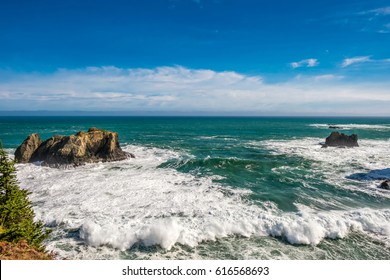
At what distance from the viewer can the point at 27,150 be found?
36719 mm

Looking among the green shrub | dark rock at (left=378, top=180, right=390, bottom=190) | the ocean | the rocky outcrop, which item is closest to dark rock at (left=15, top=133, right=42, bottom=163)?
the ocean

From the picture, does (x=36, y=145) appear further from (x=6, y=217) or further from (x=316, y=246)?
(x=316, y=246)

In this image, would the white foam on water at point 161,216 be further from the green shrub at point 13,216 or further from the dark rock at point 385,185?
the dark rock at point 385,185

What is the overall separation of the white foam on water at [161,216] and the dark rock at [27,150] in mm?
10373

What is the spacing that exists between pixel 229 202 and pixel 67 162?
2522cm

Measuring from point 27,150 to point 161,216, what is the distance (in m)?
29.9

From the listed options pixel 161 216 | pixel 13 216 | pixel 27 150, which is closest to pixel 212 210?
pixel 161 216

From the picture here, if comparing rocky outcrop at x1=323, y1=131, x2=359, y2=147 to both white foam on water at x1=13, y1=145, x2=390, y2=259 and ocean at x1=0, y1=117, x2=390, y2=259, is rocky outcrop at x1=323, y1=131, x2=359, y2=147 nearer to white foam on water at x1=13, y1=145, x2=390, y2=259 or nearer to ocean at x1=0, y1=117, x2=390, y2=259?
ocean at x1=0, y1=117, x2=390, y2=259

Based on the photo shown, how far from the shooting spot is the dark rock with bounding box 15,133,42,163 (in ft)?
119

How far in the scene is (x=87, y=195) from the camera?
22703mm

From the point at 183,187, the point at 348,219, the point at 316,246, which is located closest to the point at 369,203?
the point at 348,219

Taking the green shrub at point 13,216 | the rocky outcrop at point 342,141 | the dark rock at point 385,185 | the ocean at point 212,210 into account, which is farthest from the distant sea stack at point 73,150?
the rocky outcrop at point 342,141

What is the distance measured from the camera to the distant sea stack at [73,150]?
34.6 meters

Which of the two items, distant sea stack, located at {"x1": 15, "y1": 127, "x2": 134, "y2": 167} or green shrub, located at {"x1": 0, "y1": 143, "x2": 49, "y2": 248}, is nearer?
green shrub, located at {"x1": 0, "y1": 143, "x2": 49, "y2": 248}
